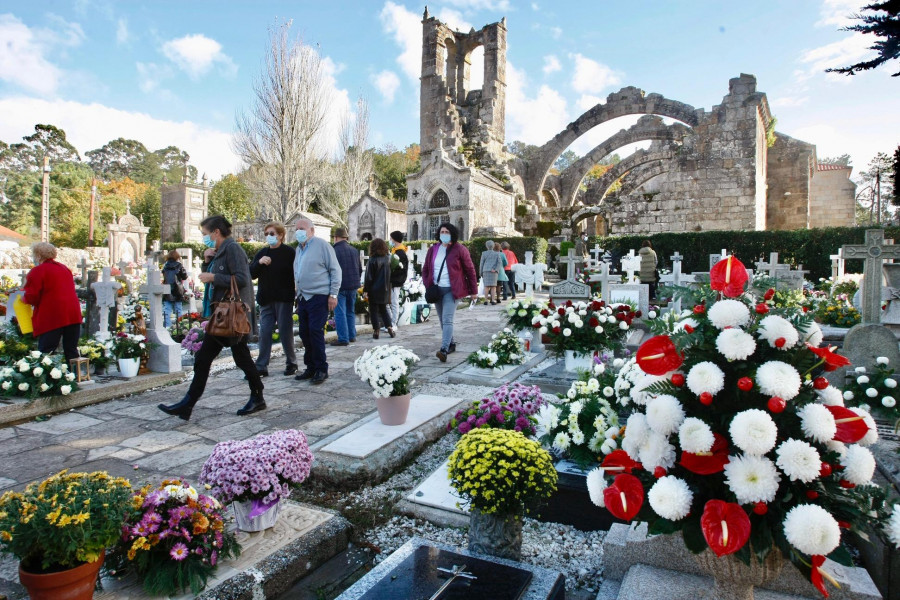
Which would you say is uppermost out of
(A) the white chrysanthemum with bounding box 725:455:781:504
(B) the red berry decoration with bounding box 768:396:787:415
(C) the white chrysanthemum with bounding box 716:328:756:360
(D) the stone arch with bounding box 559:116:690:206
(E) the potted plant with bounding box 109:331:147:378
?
(D) the stone arch with bounding box 559:116:690:206

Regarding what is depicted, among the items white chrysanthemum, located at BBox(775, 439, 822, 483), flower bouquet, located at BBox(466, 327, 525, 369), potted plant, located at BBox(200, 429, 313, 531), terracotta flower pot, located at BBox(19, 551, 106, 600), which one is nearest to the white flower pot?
flower bouquet, located at BBox(466, 327, 525, 369)

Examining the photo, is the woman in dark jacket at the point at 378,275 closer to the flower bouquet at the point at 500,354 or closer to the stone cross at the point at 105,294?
the flower bouquet at the point at 500,354

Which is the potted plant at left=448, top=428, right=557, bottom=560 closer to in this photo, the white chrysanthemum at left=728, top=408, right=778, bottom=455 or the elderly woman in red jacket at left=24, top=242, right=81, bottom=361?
the white chrysanthemum at left=728, top=408, right=778, bottom=455

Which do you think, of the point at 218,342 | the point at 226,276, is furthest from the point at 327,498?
the point at 226,276

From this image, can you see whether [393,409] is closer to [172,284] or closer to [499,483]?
[499,483]

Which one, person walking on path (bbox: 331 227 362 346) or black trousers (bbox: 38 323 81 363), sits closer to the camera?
black trousers (bbox: 38 323 81 363)

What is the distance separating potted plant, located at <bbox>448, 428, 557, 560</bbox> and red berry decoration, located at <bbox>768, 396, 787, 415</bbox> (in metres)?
1.13

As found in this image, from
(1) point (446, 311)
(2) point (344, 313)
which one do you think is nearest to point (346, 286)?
(2) point (344, 313)

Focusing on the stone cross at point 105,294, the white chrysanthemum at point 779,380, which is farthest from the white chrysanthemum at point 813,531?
the stone cross at point 105,294

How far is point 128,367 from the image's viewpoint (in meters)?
6.09

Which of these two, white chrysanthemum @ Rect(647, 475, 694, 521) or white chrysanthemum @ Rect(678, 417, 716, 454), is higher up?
white chrysanthemum @ Rect(678, 417, 716, 454)

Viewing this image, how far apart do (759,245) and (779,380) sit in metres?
17.4

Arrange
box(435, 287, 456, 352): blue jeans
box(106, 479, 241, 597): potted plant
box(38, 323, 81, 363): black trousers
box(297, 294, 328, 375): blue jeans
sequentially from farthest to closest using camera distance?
box(435, 287, 456, 352): blue jeans, box(297, 294, 328, 375): blue jeans, box(38, 323, 81, 363): black trousers, box(106, 479, 241, 597): potted plant

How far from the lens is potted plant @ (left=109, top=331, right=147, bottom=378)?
608 centimetres
